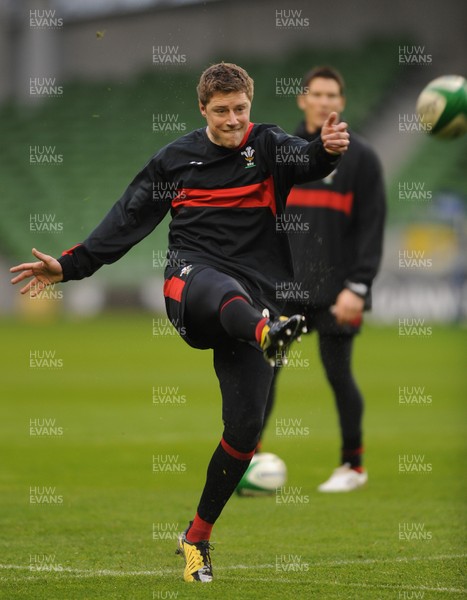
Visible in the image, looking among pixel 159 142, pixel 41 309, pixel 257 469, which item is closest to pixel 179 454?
pixel 257 469

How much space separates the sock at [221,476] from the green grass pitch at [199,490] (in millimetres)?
299

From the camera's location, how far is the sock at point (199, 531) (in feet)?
17.0

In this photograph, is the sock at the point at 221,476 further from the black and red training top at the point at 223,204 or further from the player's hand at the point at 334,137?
the player's hand at the point at 334,137

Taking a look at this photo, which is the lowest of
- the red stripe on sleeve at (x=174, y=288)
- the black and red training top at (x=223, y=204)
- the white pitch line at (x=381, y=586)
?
the white pitch line at (x=381, y=586)

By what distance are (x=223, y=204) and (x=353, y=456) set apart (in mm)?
3072

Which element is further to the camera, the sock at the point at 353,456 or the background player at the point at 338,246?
the sock at the point at 353,456

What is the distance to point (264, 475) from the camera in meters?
Answer: 7.48

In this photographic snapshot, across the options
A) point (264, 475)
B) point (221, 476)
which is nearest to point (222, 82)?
point (221, 476)

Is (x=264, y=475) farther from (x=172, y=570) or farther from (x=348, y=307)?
(x=172, y=570)

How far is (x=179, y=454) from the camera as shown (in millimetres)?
9250

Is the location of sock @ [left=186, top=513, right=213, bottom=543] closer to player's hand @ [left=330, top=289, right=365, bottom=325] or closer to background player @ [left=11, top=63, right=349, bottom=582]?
background player @ [left=11, top=63, right=349, bottom=582]

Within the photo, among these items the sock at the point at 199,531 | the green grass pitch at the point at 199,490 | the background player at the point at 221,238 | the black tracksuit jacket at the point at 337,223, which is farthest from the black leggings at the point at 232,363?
the black tracksuit jacket at the point at 337,223

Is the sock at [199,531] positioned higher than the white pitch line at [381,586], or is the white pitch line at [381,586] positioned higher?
the sock at [199,531]

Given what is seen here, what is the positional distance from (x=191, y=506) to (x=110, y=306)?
826 inches
